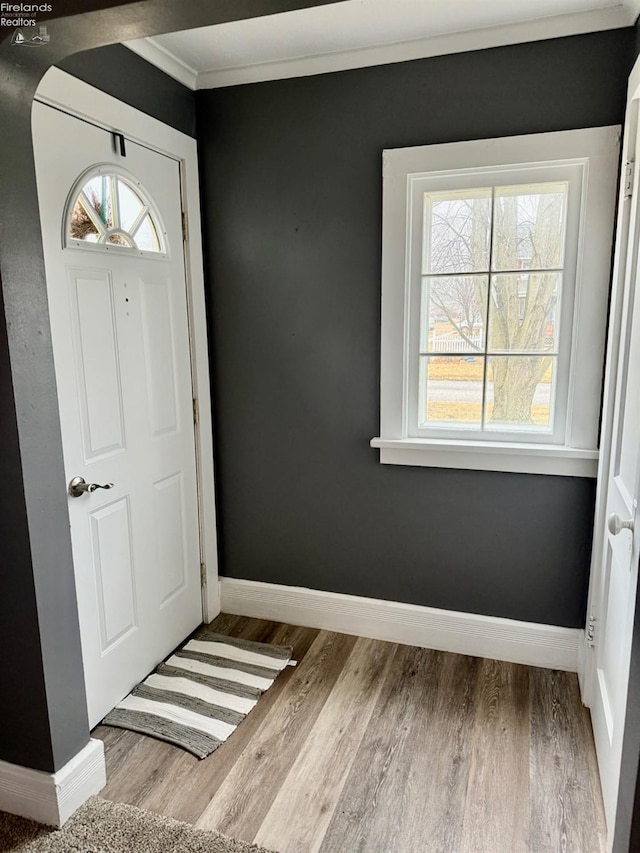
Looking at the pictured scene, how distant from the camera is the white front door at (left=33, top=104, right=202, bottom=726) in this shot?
6.09 ft

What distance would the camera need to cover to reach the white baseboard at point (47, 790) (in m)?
1.64

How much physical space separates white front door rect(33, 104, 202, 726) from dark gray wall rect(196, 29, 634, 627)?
0.28 meters

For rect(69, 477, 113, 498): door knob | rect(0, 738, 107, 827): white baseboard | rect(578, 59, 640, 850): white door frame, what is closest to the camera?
rect(0, 738, 107, 827): white baseboard

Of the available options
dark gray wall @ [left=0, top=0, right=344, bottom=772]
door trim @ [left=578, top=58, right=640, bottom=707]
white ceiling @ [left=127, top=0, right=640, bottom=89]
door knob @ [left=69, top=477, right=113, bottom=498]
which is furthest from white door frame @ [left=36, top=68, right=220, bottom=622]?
door trim @ [left=578, top=58, right=640, bottom=707]

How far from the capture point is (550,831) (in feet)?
5.36

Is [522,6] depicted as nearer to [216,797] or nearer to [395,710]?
[395,710]

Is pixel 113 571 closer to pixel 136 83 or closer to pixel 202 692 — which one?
pixel 202 692

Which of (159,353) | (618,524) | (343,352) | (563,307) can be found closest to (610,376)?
(563,307)

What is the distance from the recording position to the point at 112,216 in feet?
6.75

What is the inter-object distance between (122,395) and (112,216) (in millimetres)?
647

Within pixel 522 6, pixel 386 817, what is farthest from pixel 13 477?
pixel 522 6

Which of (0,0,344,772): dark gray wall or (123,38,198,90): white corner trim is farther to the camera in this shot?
(123,38,198,90): white corner trim

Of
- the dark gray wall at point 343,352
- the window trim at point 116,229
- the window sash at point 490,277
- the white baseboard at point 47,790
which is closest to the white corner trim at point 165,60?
the dark gray wall at point 343,352

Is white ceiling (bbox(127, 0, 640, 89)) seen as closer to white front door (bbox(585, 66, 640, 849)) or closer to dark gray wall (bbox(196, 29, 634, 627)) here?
dark gray wall (bbox(196, 29, 634, 627))
